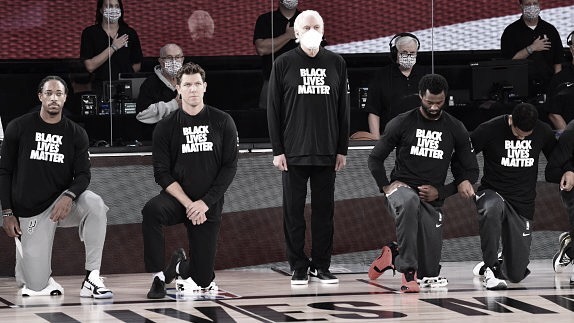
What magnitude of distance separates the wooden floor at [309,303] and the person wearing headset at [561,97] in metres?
1.62

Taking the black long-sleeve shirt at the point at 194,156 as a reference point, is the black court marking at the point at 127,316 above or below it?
below

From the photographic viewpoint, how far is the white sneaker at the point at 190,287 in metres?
7.94

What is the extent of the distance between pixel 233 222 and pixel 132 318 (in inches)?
95.7

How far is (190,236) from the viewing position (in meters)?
7.97

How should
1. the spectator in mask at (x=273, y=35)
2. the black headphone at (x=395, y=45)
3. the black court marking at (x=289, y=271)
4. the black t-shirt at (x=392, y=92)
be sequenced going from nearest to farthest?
1. the black court marking at (x=289, y=271)
2. the spectator in mask at (x=273, y=35)
3. the black t-shirt at (x=392, y=92)
4. the black headphone at (x=395, y=45)

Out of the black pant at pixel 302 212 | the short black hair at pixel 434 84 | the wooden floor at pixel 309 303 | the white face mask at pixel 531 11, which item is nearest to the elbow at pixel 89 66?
the wooden floor at pixel 309 303

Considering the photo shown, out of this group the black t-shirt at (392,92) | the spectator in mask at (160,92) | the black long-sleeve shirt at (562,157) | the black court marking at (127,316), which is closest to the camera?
the black court marking at (127,316)

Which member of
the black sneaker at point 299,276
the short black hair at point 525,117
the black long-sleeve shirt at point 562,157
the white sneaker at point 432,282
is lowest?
the white sneaker at point 432,282

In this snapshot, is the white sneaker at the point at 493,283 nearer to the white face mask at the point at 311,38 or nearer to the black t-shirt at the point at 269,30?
the white face mask at the point at 311,38

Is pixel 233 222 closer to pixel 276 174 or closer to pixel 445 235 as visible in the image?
pixel 276 174

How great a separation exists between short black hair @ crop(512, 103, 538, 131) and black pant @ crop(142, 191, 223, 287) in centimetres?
195

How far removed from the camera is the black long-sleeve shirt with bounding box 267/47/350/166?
8250mm

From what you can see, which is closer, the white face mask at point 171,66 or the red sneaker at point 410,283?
the red sneaker at point 410,283

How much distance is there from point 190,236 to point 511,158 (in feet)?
6.92
